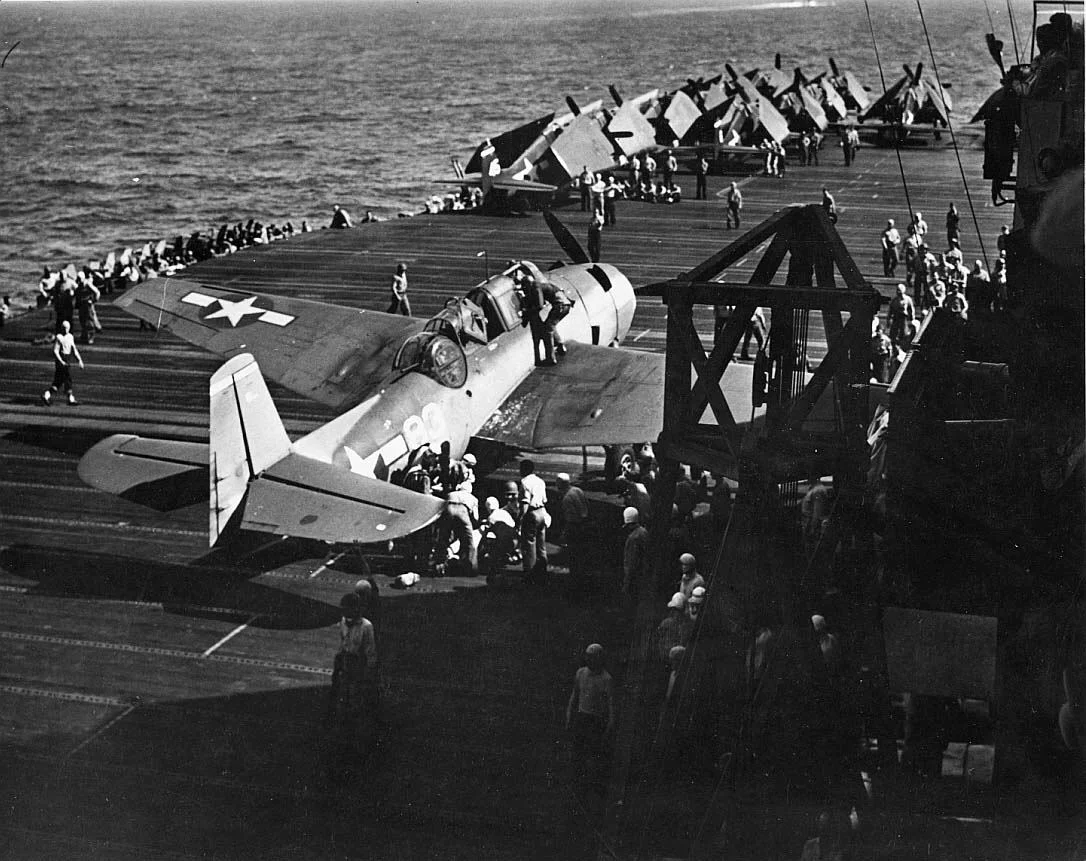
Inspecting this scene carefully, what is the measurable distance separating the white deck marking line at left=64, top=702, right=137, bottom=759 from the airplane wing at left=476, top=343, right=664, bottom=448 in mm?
7206

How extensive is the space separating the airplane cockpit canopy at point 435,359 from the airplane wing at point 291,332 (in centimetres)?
139

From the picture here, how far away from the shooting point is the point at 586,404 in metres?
18.7

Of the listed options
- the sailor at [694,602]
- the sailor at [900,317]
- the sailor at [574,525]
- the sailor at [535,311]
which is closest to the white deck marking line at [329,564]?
the sailor at [574,525]

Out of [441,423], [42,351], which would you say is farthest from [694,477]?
[42,351]

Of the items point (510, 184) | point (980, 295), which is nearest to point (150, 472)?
point (980, 295)

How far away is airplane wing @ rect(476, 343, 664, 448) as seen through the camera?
17.8m

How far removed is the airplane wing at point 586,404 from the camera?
17.8m

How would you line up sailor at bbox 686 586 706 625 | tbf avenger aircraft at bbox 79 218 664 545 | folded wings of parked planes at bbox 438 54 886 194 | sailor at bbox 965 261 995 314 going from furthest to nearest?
folded wings of parked planes at bbox 438 54 886 194 → sailor at bbox 965 261 995 314 → tbf avenger aircraft at bbox 79 218 664 545 → sailor at bbox 686 586 706 625

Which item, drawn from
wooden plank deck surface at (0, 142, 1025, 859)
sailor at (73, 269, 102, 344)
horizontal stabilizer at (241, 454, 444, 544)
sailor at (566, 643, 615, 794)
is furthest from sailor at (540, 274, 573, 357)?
sailor at (73, 269, 102, 344)

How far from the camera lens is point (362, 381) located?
64.7 feet

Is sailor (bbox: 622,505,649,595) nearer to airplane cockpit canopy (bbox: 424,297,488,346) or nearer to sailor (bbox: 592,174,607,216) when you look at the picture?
airplane cockpit canopy (bbox: 424,297,488,346)

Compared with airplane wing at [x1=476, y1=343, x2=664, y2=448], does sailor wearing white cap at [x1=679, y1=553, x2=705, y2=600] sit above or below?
above

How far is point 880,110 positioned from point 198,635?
5899cm

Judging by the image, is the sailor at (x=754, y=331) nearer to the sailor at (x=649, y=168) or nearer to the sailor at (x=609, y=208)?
the sailor at (x=609, y=208)
